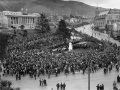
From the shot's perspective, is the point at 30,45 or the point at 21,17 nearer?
the point at 30,45

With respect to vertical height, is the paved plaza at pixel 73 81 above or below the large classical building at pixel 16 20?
below

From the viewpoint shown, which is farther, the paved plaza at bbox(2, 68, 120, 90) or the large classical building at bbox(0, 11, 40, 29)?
the large classical building at bbox(0, 11, 40, 29)

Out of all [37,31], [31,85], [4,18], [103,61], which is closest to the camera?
[31,85]

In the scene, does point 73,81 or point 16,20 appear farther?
point 16,20

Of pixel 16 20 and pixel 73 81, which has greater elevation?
pixel 16 20

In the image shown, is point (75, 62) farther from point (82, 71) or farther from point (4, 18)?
point (4, 18)

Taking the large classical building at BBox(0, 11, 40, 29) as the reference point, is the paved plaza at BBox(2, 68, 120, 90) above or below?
below

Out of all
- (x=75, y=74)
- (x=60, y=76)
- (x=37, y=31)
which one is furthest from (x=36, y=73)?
(x=37, y=31)

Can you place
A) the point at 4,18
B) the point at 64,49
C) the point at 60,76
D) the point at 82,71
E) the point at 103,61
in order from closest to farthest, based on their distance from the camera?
1. the point at 60,76
2. the point at 82,71
3. the point at 103,61
4. the point at 64,49
5. the point at 4,18

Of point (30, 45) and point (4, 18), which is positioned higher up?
point (4, 18)

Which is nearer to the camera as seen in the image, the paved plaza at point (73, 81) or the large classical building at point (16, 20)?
the paved plaza at point (73, 81)
